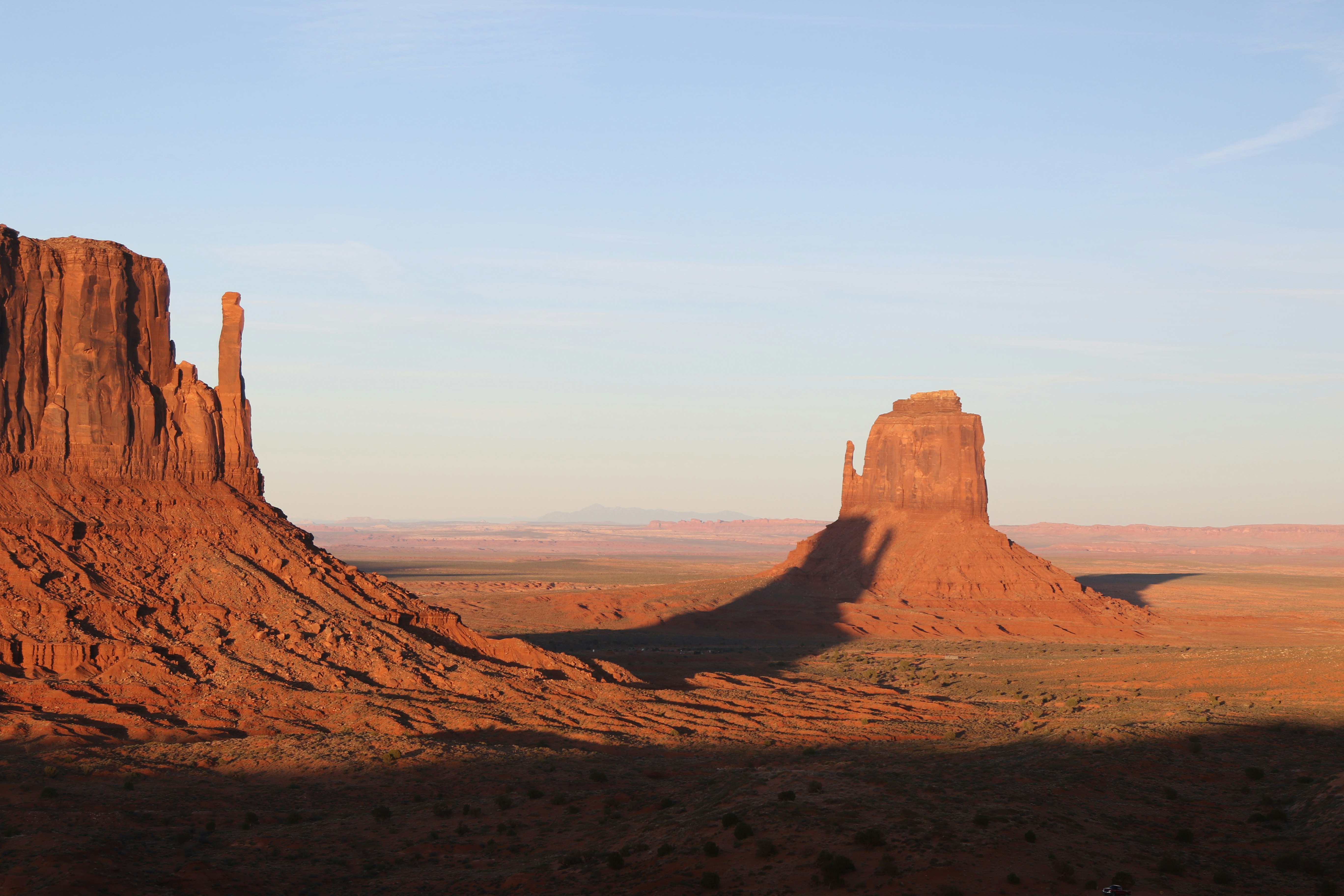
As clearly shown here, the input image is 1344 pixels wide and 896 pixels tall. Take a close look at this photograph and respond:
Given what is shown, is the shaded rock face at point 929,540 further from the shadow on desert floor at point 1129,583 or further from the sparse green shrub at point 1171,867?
the sparse green shrub at point 1171,867

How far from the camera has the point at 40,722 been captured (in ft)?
103

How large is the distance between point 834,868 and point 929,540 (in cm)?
8371

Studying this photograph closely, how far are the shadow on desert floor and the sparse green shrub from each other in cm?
8387

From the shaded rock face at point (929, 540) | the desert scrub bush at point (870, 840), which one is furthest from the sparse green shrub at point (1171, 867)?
the shaded rock face at point (929, 540)

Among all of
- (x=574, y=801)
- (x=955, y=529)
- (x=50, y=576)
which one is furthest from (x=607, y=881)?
(x=955, y=529)

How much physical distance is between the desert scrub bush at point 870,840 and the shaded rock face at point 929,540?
71062mm

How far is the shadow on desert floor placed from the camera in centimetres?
12244

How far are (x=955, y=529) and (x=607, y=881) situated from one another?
3321 inches

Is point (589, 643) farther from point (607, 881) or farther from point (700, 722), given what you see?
point (607, 881)

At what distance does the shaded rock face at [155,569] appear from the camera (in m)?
35.0

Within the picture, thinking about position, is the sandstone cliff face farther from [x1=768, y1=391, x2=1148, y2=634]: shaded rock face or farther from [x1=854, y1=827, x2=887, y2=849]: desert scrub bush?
[x1=768, y1=391, x2=1148, y2=634]: shaded rock face

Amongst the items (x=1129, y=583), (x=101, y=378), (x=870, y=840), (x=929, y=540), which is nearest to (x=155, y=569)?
(x=101, y=378)

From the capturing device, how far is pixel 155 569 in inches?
1533

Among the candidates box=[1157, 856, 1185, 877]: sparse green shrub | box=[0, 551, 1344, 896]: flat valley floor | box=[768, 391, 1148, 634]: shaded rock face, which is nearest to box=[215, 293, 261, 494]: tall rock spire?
box=[0, 551, 1344, 896]: flat valley floor
